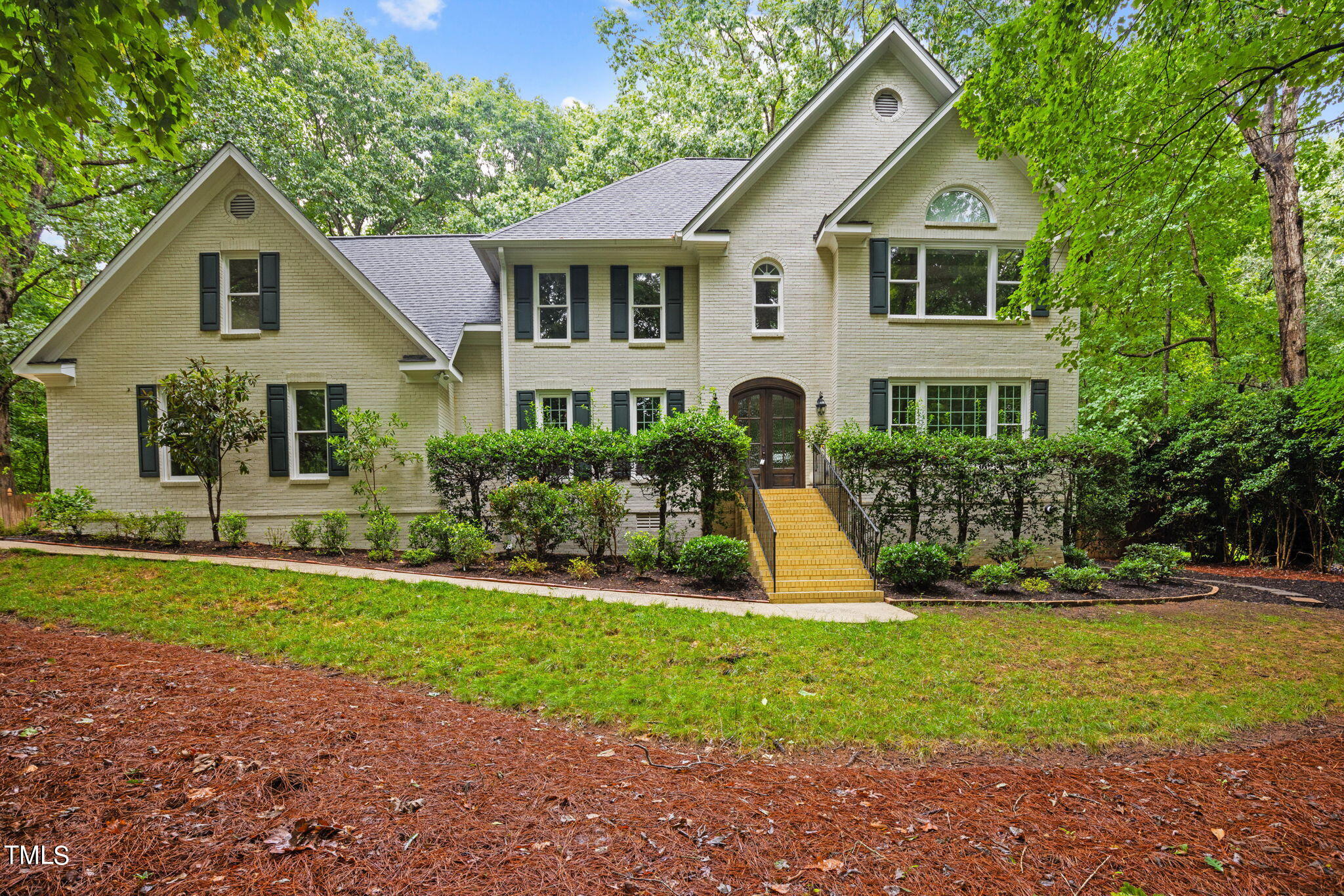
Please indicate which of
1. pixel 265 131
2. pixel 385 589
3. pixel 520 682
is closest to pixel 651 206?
pixel 385 589

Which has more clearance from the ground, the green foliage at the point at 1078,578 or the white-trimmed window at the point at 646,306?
the white-trimmed window at the point at 646,306

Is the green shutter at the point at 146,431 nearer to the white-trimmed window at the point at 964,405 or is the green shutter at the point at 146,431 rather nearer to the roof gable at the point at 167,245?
the roof gable at the point at 167,245

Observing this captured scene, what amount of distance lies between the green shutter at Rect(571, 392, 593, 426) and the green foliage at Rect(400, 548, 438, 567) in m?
4.20

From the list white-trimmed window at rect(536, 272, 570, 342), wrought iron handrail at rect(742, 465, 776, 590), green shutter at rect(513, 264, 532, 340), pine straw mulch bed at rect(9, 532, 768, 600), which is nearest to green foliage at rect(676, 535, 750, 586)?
pine straw mulch bed at rect(9, 532, 768, 600)

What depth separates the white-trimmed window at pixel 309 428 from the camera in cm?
1146

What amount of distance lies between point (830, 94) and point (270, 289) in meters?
12.3

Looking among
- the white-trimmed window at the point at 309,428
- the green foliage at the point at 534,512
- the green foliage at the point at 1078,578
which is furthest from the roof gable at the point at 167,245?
the green foliage at the point at 1078,578

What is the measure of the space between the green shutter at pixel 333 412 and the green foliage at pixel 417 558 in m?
2.86

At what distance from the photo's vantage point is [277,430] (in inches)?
445

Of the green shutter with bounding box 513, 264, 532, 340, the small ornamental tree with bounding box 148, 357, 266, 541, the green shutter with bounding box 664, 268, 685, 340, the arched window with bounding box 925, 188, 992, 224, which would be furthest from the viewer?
the green shutter with bounding box 664, 268, 685, 340

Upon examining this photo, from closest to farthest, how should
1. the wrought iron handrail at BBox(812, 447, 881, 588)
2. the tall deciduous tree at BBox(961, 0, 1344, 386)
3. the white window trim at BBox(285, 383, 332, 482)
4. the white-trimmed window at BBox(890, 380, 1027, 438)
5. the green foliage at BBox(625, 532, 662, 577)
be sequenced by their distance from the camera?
the tall deciduous tree at BBox(961, 0, 1344, 386) → the green foliage at BBox(625, 532, 662, 577) → the wrought iron handrail at BBox(812, 447, 881, 588) → the white window trim at BBox(285, 383, 332, 482) → the white-trimmed window at BBox(890, 380, 1027, 438)

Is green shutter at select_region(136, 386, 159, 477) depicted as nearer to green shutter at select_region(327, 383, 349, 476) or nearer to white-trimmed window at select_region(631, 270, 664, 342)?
green shutter at select_region(327, 383, 349, 476)

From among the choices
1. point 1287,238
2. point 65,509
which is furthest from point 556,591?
point 1287,238

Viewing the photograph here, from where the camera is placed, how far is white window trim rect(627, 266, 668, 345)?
41.9 ft
